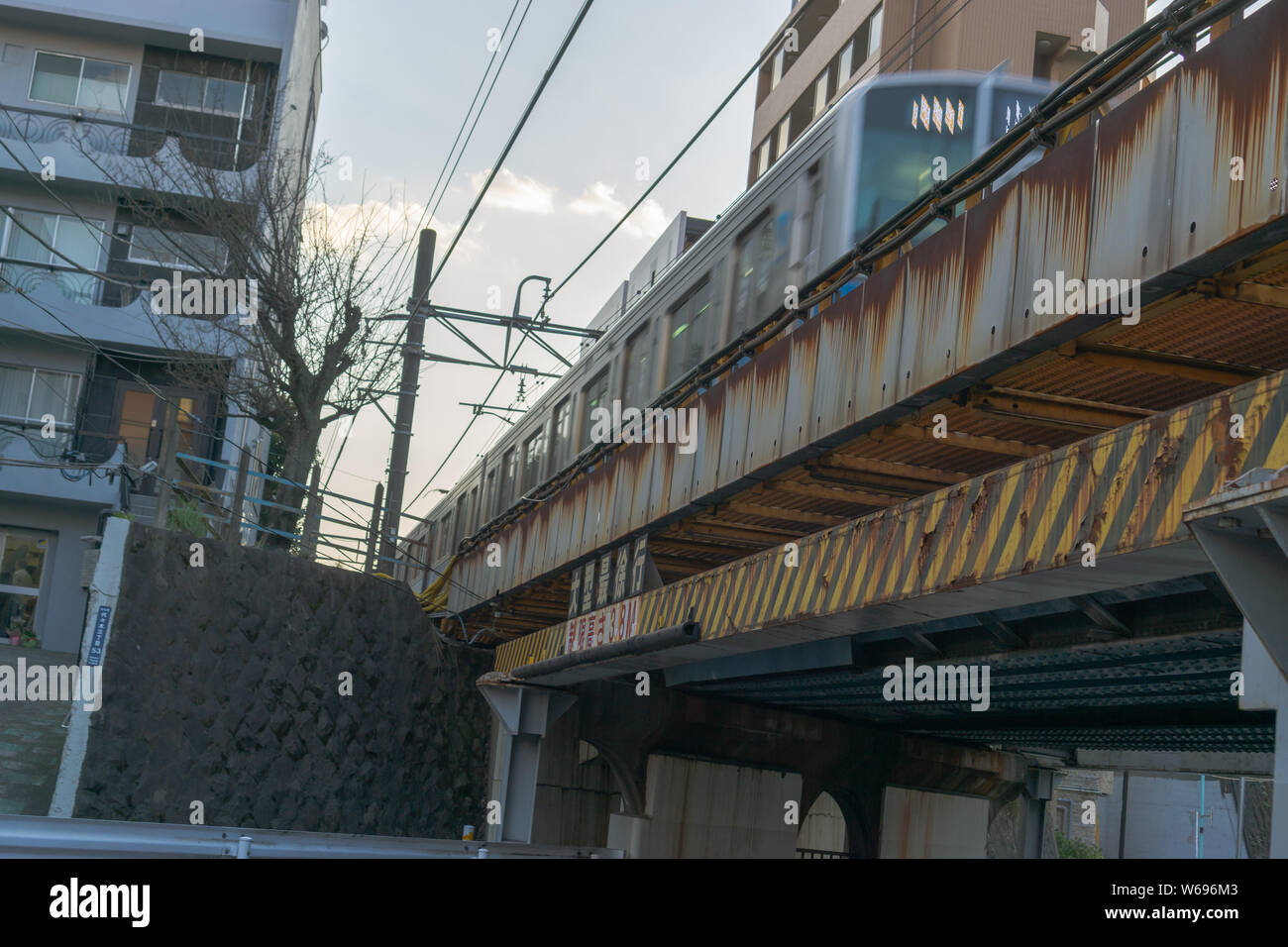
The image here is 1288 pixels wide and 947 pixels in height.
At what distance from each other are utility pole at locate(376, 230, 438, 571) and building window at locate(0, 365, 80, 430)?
891 centimetres

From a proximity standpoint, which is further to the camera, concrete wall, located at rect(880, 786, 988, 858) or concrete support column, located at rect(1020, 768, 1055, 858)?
concrete support column, located at rect(1020, 768, 1055, 858)

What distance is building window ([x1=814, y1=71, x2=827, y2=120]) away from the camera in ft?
118

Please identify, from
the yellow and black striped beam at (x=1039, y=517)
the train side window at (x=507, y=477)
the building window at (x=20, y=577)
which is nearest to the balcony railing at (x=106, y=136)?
the building window at (x=20, y=577)

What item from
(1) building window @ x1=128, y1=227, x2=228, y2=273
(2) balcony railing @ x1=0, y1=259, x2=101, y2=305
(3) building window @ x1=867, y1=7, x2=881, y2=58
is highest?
(3) building window @ x1=867, y1=7, x2=881, y2=58

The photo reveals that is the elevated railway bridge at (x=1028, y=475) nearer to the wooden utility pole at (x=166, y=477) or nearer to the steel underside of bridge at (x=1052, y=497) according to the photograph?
the steel underside of bridge at (x=1052, y=497)

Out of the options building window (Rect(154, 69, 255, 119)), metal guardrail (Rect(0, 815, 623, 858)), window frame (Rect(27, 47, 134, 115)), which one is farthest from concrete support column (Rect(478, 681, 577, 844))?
window frame (Rect(27, 47, 134, 115))

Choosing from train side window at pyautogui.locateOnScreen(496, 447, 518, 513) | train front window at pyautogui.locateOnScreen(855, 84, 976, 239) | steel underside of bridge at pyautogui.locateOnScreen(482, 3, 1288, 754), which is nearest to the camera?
steel underside of bridge at pyautogui.locateOnScreen(482, 3, 1288, 754)

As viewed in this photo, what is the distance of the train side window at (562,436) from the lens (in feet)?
61.5

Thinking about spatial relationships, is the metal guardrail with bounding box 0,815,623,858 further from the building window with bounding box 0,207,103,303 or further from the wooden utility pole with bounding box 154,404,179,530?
the building window with bounding box 0,207,103,303

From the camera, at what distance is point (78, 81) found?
29.1m

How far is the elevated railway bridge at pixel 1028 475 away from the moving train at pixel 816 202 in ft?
4.18

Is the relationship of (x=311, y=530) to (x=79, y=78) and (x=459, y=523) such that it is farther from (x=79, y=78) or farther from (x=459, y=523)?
(x=79, y=78)

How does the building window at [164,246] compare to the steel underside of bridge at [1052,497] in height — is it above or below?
above
